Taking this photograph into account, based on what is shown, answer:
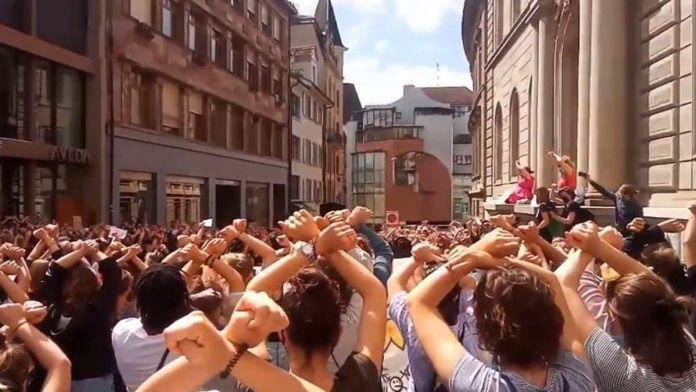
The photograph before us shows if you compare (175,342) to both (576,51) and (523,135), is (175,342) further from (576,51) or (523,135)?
(523,135)

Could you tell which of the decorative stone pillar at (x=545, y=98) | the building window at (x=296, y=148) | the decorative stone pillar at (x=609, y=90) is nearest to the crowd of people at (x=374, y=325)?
the decorative stone pillar at (x=609, y=90)

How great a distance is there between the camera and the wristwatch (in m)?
3.12

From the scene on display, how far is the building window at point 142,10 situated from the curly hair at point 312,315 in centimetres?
2217

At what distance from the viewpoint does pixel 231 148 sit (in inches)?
1289

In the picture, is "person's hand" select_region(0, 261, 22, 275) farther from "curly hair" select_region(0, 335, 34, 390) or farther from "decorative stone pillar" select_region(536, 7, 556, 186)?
"decorative stone pillar" select_region(536, 7, 556, 186)

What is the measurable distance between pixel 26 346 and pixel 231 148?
30.0 metres

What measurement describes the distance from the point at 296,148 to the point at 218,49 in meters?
16.1

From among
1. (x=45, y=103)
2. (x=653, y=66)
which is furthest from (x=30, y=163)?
(x=653, y=66)

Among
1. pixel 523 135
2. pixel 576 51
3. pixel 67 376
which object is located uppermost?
pixel 576 51

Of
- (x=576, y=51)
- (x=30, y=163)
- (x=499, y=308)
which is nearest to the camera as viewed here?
(x=499, y=308)

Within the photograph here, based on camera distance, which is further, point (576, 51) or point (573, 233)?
point (576, 51)

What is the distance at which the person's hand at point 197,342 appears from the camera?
1783mm

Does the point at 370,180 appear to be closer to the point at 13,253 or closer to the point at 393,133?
the point at 393,133

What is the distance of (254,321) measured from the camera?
187 centimetres
